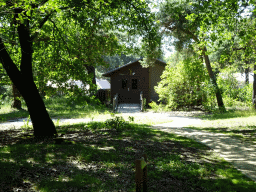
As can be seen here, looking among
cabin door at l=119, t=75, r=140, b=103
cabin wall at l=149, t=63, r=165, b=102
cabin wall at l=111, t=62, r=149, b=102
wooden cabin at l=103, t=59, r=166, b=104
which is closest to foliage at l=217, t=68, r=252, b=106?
cabin wall at l=149, t=63, r=165, b=102

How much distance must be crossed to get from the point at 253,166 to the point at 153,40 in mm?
6770

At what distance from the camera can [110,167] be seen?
5.95m

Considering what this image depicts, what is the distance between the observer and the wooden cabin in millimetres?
30297

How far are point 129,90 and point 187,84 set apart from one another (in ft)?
34.6

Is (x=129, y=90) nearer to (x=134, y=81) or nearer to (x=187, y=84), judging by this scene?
(x=134, y=81)

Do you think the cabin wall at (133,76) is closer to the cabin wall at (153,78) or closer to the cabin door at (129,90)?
the cabin door at (129,90)

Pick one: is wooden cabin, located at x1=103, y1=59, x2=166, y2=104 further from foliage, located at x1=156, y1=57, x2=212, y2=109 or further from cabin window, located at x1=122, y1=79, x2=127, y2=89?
foliage, located at x1=156, y1=57, x2=212, y2=109

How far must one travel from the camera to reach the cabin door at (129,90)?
30.6 m

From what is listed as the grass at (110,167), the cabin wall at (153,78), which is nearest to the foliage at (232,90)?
the cabin wall at (153,78)

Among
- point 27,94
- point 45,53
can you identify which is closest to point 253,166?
point 27,94

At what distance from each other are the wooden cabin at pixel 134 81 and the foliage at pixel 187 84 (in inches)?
321

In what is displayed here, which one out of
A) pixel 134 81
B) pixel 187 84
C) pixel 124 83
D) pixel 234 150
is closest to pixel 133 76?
pixel 134 81

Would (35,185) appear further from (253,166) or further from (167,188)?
(253,166)

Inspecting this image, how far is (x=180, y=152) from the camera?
294 inches
